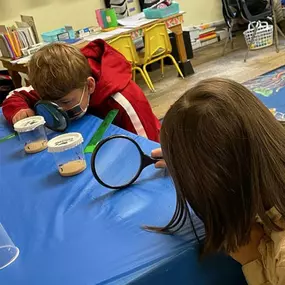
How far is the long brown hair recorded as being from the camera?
0.80 meters

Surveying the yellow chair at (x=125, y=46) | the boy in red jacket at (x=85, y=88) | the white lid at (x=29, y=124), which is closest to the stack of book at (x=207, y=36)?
the yellow chair at (x=125, y=46)

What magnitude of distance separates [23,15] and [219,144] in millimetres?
3863

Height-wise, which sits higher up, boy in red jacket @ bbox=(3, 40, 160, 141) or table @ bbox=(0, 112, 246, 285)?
boy in red jacket @ bbox=(3, 40, 160, 141)

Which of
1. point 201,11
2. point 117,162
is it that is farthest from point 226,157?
point 201,11

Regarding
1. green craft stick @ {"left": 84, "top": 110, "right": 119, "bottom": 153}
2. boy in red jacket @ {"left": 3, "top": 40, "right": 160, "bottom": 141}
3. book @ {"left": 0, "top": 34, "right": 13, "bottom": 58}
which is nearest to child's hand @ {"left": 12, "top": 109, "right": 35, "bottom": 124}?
boy in red jacket @ {"left": 3, "top": 40, "right": 160, "bottom": 141}

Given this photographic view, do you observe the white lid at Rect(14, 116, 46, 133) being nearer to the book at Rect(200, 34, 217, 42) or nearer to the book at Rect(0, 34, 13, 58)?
the book at Rect(0, 34, 13, 58)

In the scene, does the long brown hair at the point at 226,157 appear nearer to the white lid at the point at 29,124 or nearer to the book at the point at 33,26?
the white lid at the point at 29,124

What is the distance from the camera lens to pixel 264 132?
2.67ft

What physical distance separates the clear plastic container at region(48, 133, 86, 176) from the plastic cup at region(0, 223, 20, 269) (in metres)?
0.29

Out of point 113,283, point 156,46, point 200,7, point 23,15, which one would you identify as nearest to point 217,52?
point 200,7

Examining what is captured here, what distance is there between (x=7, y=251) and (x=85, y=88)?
80cm

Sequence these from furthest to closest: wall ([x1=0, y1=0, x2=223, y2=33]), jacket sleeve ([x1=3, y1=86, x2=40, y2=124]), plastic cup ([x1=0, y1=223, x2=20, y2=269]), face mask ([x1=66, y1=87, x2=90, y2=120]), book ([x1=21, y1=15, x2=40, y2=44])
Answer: wall ([x1=0, y1=0, x2=223, y2=33])
book ([x1=21, y1=15, x2=40, y2=44])
jacket sleeve ([x1=3, y1=86, x2=40, y2=124])
face mask ([x1=66, y1=87, x2=90, y2=120])
plastic cup ([x1=0, y1=223, x2=20, y2=269])

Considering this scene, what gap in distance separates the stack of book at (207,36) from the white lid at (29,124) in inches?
156

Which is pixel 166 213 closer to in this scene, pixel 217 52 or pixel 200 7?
pixel 217 52
